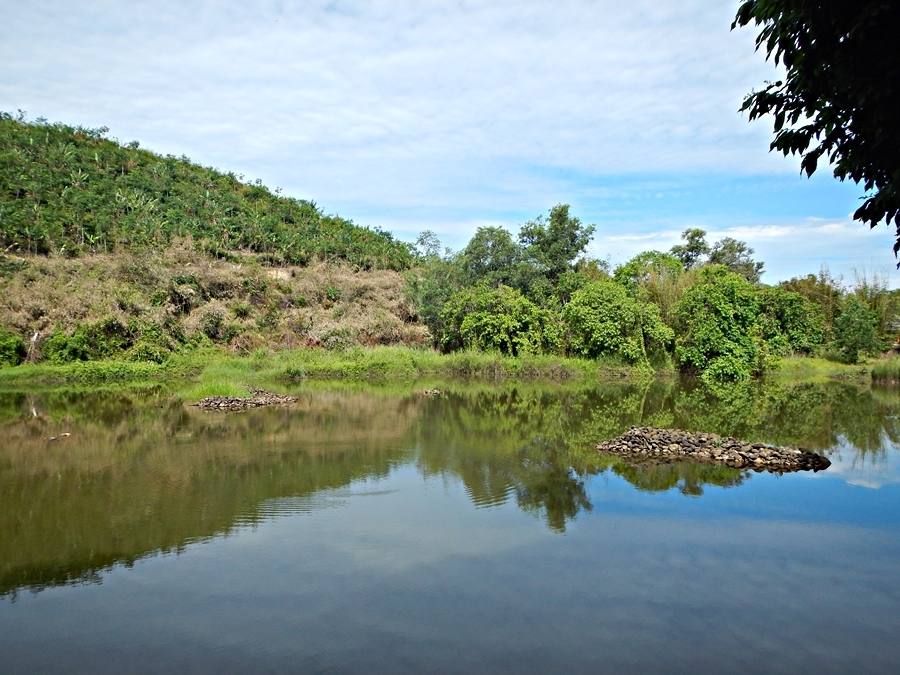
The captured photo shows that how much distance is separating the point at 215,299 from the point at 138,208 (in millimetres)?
9183

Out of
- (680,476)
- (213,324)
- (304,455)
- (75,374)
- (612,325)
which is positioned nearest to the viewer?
(680,476)

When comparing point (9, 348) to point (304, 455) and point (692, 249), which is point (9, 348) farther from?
point (692, 249)

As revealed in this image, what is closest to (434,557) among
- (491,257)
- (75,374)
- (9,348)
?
(75,374)

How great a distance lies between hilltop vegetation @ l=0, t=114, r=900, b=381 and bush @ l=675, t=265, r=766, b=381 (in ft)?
0.24

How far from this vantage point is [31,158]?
36.4 metres

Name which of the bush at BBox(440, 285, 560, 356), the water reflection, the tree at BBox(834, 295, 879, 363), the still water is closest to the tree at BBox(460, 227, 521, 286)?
the bush at BBox(440, 285, 560, 356)

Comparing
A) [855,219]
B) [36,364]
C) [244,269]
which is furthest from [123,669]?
[244,269]

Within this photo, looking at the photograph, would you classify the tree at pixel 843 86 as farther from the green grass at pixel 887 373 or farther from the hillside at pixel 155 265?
the green grass at pixel 887 373

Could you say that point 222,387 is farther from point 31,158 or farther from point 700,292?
point 31,158

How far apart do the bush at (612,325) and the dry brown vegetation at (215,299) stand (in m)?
8.84

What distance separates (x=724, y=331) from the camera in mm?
28031

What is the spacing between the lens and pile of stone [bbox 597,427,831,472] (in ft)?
37.1

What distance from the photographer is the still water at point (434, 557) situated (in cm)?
520

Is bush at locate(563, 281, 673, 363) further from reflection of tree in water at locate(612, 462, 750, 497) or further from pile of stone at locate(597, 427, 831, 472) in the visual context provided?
reflection of tree in water at locate(612, 462, 750, 497)
